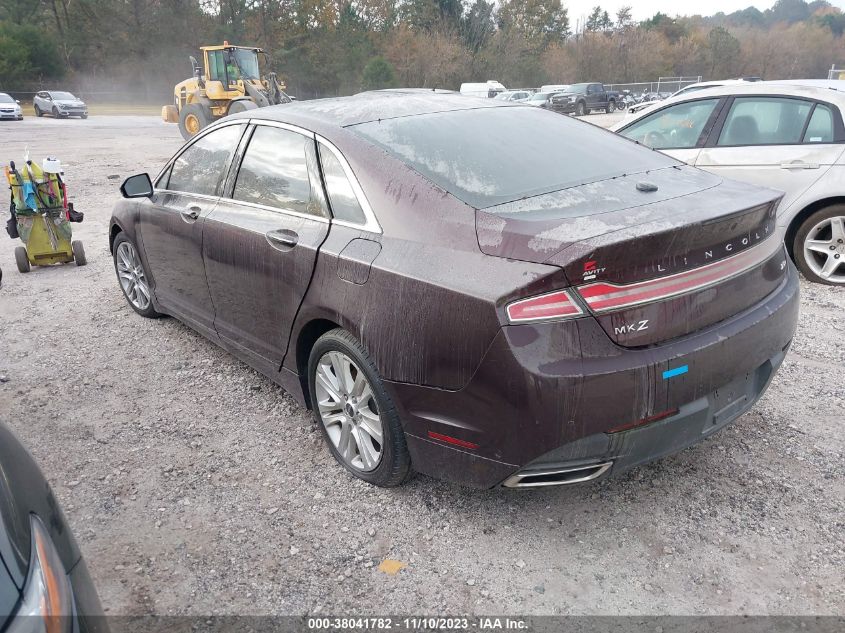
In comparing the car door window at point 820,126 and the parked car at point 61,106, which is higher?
the parked car at point 61,106

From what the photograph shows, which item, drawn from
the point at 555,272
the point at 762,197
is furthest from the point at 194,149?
the point at 762,197

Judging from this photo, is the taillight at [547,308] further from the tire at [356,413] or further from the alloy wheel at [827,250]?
the alloy wheel at [827,250]

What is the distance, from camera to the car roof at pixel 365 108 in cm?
317

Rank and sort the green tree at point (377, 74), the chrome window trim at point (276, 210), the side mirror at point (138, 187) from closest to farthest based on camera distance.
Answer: the chrome window trim at point (276, 210)
the side mirror at point (138, 187)
the green tree at point (377, 74)

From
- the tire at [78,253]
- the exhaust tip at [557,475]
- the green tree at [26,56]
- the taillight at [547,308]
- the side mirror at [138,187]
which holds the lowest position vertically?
the exhaust tip at [557,475]

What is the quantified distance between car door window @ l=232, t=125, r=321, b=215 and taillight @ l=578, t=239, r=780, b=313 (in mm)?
1411

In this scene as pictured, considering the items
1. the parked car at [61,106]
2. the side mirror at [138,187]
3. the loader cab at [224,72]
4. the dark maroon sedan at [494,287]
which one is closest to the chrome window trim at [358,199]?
the dark maroon sedan at [494,287]

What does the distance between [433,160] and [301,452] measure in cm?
161

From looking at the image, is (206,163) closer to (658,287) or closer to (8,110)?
(658,287)

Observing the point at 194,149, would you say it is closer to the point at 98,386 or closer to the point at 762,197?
the point at 98,386

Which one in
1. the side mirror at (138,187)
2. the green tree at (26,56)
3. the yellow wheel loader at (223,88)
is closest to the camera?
the side mirror at (138,187)

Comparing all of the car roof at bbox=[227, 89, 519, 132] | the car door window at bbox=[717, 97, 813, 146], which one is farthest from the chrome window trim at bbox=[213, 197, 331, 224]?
the car door window at bbox=[717, 97, 813, 146]

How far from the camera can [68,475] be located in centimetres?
316

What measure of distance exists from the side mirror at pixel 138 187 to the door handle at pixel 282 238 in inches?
64.9
